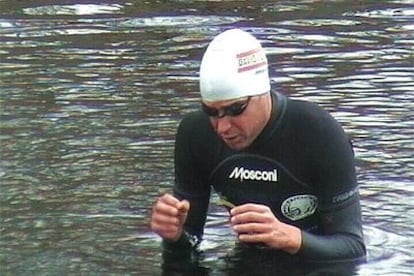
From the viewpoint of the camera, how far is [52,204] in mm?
7945

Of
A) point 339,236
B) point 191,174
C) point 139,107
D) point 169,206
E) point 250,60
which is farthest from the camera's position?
point 139,107

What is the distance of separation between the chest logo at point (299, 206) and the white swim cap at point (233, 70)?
0.64 metres

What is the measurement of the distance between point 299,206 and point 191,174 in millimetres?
564

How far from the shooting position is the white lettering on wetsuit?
6254 mm

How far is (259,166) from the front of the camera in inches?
246

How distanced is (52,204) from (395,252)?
220 cm

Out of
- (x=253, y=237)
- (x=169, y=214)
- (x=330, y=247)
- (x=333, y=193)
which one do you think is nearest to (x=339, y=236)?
(x=330, y=247)

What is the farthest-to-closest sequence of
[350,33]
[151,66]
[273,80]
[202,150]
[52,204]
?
[350,33] → [151,66] → [273,80] → [52,204] → [202,150]

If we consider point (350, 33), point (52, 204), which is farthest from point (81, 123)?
point (350, 33)

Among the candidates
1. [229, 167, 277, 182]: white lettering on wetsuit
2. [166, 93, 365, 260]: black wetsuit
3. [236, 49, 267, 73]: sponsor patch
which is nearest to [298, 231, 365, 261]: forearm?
[166, 93, 365, 260]: black wetsuit

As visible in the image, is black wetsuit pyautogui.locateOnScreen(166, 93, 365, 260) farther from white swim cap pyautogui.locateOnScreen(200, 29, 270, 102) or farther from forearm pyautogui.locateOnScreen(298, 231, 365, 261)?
white swim cap pyautogui.locateOnScreen(200, 29, 270, 102)

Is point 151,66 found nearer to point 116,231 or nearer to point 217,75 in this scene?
point 116,231

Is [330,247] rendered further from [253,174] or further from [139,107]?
[139,107]

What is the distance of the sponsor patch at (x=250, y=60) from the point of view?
5.86 m
